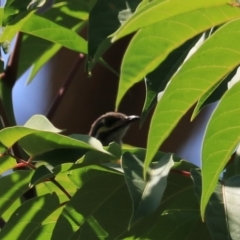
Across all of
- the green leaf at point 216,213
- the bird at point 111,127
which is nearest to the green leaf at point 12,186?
the green leaf at point 216,213

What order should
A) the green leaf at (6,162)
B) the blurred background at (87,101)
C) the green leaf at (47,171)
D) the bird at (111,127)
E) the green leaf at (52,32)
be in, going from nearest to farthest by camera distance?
the green leaf at (47,171) → the green leaf at (6,162) → the green leaf at (52,32) → the blurred background at (87,101) → the bird at (111,127)

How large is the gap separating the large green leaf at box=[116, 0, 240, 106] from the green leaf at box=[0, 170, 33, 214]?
16.8 inches

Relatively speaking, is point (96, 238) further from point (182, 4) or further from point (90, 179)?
point (182, 4)

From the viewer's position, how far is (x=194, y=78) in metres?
0.88

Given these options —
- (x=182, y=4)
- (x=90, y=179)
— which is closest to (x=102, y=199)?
(x=90, y=179)

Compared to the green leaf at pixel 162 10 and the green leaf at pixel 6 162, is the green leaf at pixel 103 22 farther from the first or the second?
the green leaf at pixel 162 10

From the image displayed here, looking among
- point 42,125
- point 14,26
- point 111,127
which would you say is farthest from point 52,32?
point 111,127

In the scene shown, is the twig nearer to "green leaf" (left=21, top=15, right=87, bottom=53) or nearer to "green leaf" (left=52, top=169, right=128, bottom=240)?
"green leaf" (left=21, top=15, right=87, bottom=53)

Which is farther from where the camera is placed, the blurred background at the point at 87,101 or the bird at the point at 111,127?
the bird at the point at 111,127

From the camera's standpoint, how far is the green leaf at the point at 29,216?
1.27 meters

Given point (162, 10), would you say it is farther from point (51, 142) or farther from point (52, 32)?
point (52, 32)

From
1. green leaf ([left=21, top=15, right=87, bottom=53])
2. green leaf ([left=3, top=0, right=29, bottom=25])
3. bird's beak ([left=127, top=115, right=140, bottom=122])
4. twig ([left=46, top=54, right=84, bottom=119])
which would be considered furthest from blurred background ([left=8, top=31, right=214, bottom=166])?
green leaf ([left=3, top=0, right=29, bottom=25])

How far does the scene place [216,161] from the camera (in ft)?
2.96

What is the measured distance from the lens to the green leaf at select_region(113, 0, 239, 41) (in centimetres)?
78
